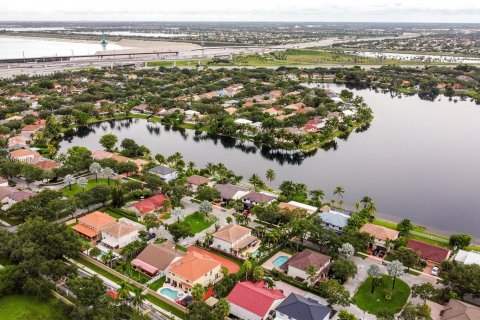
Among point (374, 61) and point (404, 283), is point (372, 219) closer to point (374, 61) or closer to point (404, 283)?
point (404, 283)

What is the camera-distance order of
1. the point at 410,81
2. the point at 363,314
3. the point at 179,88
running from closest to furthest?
the point at 363,314, the point at 179,88, the point at 410,81

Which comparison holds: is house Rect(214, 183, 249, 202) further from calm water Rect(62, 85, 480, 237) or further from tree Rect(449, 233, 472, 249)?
tree Rect(449, 233, 472, 249)

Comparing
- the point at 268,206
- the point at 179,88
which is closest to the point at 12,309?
the point at 268,206

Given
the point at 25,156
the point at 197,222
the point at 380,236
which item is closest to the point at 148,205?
the point at 197,222

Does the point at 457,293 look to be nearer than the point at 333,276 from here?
Yes

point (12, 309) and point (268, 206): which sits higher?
point (268, 206)

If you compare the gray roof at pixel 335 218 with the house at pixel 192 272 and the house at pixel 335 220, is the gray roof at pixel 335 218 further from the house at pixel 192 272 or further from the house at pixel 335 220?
the house at pixel 192 272

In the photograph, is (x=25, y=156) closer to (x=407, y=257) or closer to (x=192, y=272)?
(x=192, y=272)
